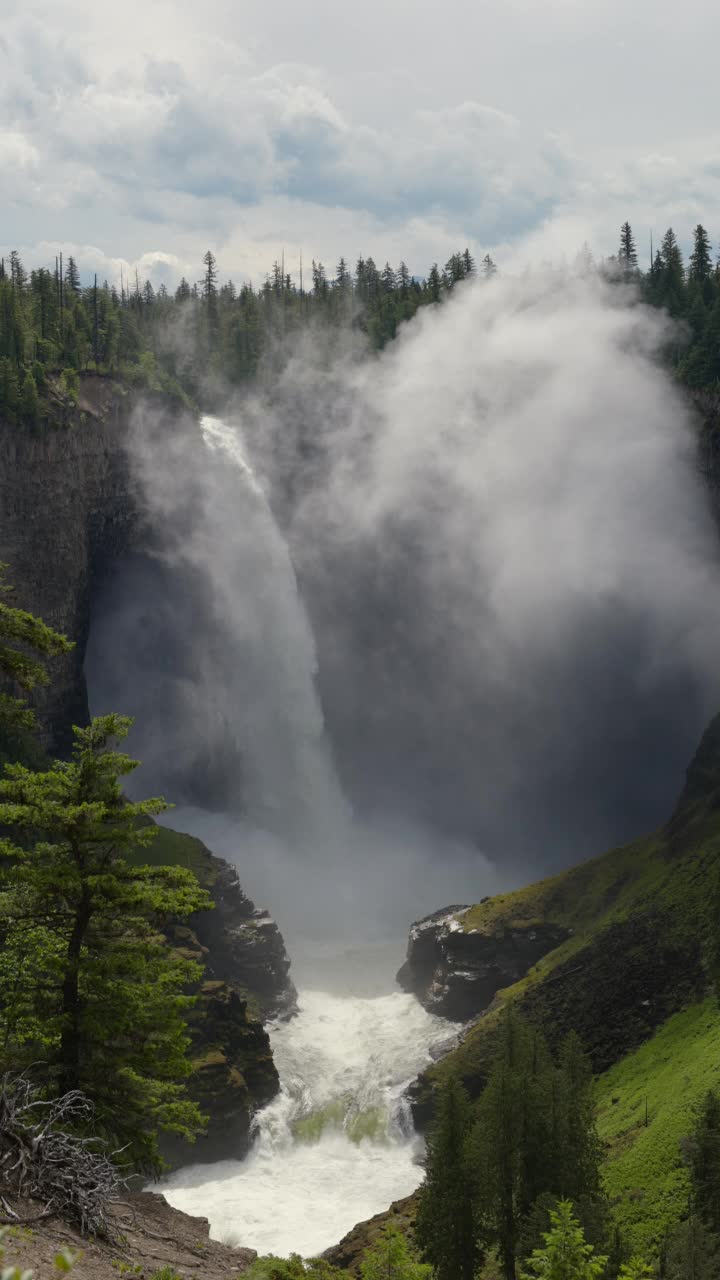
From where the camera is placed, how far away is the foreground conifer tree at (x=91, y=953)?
76.7 ft

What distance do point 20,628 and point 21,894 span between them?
22.8 ft

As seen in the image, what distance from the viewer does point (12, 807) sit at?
899 inches

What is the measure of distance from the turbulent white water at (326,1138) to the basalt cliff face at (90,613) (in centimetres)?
316

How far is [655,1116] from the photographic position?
211 feet

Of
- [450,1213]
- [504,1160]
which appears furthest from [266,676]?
[450,1213]

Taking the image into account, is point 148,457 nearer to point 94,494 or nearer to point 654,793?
point 94,494

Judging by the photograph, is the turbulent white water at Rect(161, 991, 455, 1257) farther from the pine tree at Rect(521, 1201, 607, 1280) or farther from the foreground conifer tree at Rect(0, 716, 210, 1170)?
the foreground conifer tree at Rect(0, 716, 210, 1170)

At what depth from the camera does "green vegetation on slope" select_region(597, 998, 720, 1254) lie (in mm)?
53156

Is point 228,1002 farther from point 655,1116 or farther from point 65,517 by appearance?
point 65,517

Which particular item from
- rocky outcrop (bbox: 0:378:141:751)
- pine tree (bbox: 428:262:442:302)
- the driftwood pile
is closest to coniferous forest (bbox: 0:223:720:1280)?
the driftwood pile

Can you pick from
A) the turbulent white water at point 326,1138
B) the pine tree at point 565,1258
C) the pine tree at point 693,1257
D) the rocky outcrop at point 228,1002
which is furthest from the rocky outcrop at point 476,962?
the pine tree at point 565,1258

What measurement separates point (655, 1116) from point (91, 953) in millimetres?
53153

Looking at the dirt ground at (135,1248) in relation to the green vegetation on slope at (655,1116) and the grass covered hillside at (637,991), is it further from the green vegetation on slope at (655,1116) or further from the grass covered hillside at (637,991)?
the grass covered hillside at (637,991)

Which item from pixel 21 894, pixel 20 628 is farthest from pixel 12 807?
pixel 20 628
